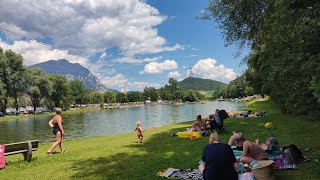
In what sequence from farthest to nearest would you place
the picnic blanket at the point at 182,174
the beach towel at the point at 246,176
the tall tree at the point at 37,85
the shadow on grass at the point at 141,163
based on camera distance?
the tall tree at the point at 37,85
the shadow on grass at the point at 141,163
the picnic blanket at the point at 182,174
the beach towel at the point at 246,176

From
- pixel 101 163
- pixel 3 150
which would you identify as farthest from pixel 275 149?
pixel 3 150

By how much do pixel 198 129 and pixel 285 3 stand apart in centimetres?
1292

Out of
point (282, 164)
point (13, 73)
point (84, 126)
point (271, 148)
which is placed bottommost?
point (84, 126)

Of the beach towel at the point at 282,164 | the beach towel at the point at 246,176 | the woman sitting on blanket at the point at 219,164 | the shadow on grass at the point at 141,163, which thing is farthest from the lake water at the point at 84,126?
the woman sitting on blanket at the point at 219,164

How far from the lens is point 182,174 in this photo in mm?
11031

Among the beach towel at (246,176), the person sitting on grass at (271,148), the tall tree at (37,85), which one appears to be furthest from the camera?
the tall tree at (37,85)

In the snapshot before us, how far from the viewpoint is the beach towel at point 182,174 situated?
10.6 metres

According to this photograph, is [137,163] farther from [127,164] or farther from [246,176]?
[246,176]

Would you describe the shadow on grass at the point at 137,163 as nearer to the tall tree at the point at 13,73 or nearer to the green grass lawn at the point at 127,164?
the green grass lawn at the point at 127,164

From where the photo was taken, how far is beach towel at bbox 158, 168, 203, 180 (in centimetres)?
1060

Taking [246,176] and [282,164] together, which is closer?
[246,176]

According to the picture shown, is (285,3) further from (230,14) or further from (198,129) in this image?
Answer: (198,129)

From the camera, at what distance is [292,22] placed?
1350 centimetres

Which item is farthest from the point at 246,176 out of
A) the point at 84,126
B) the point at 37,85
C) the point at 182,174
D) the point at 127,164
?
the point at 37,85
